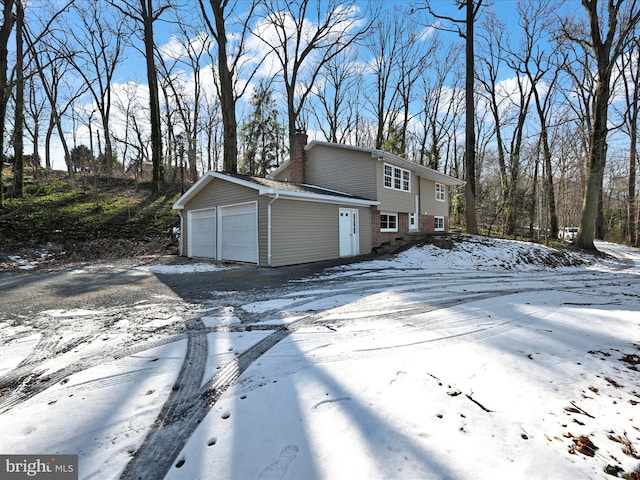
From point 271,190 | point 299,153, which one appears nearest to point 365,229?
point 299,153

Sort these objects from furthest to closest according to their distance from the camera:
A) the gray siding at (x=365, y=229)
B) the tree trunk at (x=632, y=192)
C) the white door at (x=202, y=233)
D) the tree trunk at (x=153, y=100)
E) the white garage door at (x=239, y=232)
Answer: the tree trunk at (x=632, y=192)
the tree trunk at (x=153, y=100)
the gray siding at (x=365, y=229)
the white door at (x=202, y=233)
the white garage door at (x=239, y=232)

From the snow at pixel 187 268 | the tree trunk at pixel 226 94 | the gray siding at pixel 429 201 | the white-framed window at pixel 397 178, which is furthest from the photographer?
the gray siding at pixel 429 201

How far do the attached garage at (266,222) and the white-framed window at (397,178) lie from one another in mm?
2062

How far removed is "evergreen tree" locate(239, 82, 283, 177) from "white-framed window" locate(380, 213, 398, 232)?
14.2m

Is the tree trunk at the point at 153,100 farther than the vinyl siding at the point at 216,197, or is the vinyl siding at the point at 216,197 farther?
the tree trunk at the point at 153,100

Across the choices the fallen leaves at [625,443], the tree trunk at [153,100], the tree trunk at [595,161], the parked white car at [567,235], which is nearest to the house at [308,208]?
the tree trunk at [595,161]

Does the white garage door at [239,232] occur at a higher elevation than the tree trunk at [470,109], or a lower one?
lower

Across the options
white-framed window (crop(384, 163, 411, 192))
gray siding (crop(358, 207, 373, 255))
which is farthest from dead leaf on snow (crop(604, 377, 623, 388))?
white-framed window (crop(384, 163, 411, 192))

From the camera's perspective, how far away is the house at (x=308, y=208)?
429 inches

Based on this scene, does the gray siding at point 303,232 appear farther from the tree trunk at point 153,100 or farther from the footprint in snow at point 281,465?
the tree trunk at point 153,100

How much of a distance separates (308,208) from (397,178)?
258 inches

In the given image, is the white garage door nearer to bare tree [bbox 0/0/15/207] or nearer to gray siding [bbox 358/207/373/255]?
gray siding [bbox 358/207/373/255]

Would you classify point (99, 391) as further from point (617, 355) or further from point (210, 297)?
point (617, 355)

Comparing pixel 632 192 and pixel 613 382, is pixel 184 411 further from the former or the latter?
pixel 632 192
